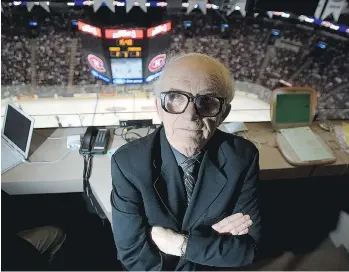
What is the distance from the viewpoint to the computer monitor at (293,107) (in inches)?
79.7

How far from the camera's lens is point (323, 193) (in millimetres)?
2297

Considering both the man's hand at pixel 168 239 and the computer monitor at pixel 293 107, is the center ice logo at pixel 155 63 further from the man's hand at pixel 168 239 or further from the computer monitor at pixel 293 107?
the man's hand at pixel 168 239

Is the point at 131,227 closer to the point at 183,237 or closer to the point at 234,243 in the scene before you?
the point at 183,237

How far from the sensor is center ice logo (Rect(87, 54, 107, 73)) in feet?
24.8

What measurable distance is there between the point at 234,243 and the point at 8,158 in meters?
1.54

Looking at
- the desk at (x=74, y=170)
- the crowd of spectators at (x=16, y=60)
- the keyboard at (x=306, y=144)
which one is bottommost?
the crowd of spectators at (x=16, y=60)

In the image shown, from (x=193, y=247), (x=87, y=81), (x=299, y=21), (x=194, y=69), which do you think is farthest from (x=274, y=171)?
(x=299, y=21)

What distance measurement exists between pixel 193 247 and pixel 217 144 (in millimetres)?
447

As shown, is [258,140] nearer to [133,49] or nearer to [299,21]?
[133,49]

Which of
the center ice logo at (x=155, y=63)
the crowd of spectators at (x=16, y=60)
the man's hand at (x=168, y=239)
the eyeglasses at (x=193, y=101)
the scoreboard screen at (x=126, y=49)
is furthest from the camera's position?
the crowd of spectators at (x=16, y=60)

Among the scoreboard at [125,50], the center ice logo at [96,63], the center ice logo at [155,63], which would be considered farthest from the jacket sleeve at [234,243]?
the center ice logo at [96,63]

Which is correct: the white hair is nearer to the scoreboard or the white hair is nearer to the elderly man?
the elderly man

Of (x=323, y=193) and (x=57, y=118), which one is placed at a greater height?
(x=57, y=118)

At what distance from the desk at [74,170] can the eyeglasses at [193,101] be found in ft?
2.87
